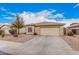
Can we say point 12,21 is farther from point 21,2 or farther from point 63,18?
point 63,18

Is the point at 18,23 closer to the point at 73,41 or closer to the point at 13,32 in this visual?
the point at 13,32

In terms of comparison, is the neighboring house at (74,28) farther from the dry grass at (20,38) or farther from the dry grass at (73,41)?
the dry grass at (20,38)

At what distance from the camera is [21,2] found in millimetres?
5941

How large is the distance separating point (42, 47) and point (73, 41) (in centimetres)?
84

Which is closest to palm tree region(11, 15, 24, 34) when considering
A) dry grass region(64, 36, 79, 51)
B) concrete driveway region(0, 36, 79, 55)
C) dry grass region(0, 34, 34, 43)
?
dry grass region(0, 34, 34, 43)

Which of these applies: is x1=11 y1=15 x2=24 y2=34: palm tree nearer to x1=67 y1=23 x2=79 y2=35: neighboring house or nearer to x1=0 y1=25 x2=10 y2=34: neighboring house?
x1=0 y1=25 x2=10 y2=34: neighboring house

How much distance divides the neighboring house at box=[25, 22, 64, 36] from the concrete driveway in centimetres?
15

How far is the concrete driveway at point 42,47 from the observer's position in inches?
234

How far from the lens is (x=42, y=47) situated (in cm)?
604

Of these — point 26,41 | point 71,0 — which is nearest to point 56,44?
point 26,41

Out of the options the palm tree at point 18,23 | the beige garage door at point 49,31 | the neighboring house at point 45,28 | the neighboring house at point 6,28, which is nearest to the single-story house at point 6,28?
the neighboring house at point 6,28

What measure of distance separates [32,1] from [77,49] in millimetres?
1730

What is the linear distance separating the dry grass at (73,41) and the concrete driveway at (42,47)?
0.09 meters

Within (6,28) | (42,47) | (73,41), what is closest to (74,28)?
(73,41)
